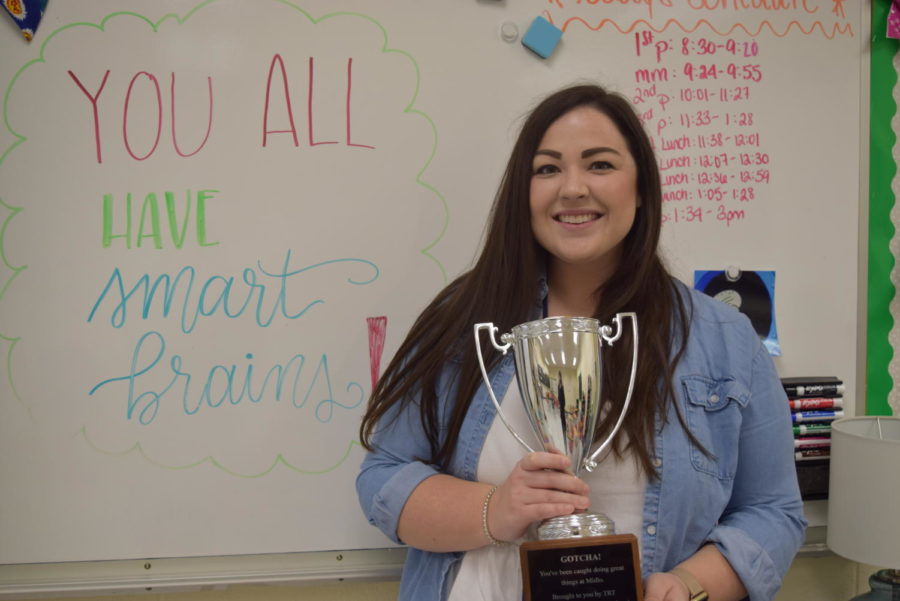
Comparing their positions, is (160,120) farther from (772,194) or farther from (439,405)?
(772,194)

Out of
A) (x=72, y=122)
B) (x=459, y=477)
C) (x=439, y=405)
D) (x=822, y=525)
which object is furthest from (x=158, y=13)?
(x=822, y=525)

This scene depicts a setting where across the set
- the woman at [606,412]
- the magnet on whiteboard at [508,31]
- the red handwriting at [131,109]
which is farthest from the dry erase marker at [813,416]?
the red handwriting at [131,109]

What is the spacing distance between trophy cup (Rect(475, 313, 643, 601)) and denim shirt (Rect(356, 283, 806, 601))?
→ 10 centimetres

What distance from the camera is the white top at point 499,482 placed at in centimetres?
103

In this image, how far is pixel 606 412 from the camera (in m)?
1.06

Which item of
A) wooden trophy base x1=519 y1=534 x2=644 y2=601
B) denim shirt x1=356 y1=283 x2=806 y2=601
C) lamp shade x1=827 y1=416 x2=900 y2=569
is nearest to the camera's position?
wooden trophy base x1=519 y1=534 x2=644 y2=601

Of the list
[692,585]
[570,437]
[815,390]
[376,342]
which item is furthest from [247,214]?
[815,390]

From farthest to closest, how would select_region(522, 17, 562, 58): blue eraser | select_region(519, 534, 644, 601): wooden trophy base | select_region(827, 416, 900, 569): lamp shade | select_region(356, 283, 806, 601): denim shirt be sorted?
1. select_region(522, 17, 562, 58): blue eraser
2. select_region(827, 416, 900, 569): lamp shade
3. select_region(356, 283, 806, 601): denim shirt
4. select_region(519, 534, 644, 601): wooden trophy base

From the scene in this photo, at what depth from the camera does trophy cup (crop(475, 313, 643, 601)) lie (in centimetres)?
89

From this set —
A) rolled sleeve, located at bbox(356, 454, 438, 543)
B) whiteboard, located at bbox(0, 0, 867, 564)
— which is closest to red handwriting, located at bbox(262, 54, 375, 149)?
whiteboard, located at bbox(0, 0, 867, 564)

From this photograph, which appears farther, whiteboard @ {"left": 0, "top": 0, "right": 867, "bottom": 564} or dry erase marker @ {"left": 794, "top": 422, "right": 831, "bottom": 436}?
dry erase marker @ {"left": 794, "top": 422, "right": 831, "bottom": 436}

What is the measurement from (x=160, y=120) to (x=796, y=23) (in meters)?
1.31

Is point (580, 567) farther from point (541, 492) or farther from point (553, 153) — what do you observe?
point (553, 153)

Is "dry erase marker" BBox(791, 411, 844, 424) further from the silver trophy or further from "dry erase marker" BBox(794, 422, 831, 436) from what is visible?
the silver trophy
